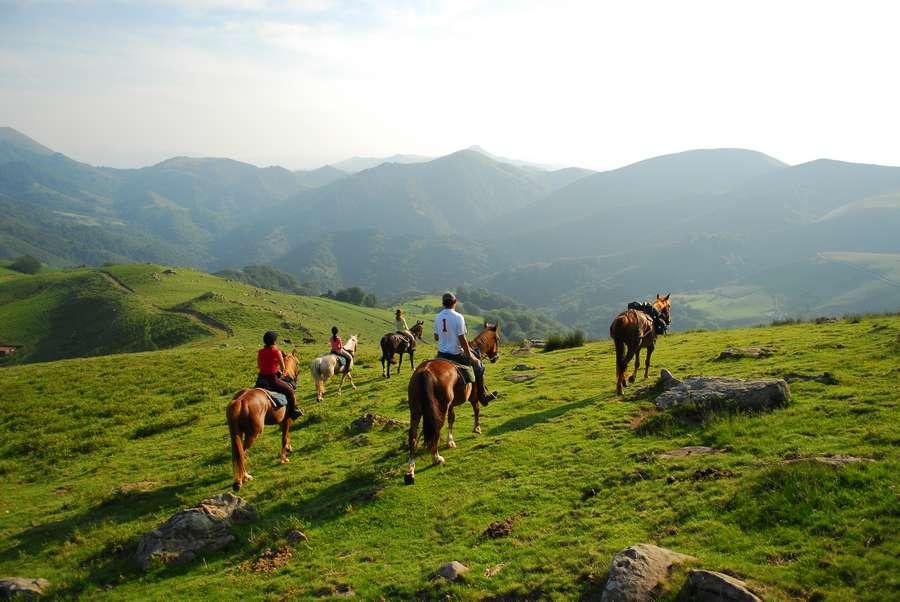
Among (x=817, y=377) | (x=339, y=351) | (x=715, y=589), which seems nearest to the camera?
(x=715, y=589)

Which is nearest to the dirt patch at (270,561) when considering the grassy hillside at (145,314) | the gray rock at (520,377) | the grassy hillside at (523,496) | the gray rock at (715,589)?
the grassy hillside at (523,496)

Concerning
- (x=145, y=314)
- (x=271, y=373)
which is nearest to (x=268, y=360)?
(x=271, y=373)

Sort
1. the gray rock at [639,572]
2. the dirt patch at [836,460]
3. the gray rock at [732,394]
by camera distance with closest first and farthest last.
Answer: the gray rock at [639,572], the dirt patch at [836,460], the gray rock at [732,394]

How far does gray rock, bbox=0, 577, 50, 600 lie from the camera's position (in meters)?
9.70

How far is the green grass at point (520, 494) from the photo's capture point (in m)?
7.88

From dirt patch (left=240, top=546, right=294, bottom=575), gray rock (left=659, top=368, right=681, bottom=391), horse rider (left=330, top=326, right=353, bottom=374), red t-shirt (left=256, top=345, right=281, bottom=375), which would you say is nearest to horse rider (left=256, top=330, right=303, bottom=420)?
red t-shirt (left=256, top=345, right=281, bottom=375)

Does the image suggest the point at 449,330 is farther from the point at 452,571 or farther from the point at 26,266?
the point at 26,266

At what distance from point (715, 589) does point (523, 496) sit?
479cm

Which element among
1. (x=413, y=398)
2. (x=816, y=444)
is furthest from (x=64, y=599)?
(x=816, y=444)

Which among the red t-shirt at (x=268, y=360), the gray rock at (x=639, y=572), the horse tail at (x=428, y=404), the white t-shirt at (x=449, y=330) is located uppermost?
the white t-shirt at (x=449, y=330)

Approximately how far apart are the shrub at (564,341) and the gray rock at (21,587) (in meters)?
28.4

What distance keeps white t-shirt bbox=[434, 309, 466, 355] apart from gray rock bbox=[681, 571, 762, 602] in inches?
320

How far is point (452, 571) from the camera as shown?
28.1 ft

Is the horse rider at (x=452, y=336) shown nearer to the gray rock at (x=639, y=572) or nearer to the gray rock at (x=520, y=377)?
the gray rock at (x=639, y=572)
